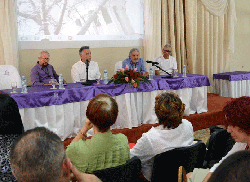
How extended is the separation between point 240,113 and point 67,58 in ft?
14.4

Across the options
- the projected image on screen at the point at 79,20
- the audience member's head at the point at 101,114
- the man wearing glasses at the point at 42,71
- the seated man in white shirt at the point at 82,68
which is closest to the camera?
the audience member's head at the point at 101,114

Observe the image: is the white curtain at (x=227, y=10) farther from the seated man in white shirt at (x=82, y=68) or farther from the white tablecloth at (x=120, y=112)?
the seated man in white shirt at (x=82, y=68)

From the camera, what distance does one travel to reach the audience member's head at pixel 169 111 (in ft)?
6.19

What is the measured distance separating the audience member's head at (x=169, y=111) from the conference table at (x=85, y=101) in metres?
1.87

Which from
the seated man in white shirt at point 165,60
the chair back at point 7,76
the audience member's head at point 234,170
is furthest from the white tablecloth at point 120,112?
the audience member's head at point 234,170

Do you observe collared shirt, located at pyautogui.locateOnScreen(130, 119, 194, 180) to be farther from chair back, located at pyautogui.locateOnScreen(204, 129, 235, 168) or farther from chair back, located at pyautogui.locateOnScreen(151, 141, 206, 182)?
chair back, located at pyautogui.locateOnScreen(204, 129, 235, 168)

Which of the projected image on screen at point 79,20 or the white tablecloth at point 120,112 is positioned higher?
the projected image on screen at point 79,20

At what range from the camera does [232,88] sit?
20.6ft

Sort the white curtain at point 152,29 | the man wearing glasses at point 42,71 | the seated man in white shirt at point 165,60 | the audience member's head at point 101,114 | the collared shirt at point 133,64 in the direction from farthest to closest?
1. the white curtain at point 152,29
2. the seated man in white shirt at point 165,60
3. the collared shirt at point 133,64
4. the man wearing glasses at point 42,71
5. the audience member's head at point 101,114

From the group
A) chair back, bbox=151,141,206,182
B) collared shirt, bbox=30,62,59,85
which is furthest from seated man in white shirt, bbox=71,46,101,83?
chair back, bbox=151,141,206,182

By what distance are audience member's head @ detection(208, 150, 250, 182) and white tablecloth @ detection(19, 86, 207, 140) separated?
3118mm

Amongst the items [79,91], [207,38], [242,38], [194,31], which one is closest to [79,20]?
[79,91]

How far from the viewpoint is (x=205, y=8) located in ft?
22.7

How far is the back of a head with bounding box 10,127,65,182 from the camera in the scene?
0.81 metres
